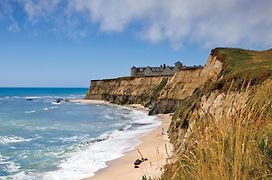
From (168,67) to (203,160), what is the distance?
378 feet

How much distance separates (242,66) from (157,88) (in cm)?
4808

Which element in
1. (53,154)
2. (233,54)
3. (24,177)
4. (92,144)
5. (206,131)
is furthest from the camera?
(233,54)

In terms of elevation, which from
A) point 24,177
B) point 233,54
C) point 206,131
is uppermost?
point 233,54

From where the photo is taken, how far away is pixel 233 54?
3656 cm

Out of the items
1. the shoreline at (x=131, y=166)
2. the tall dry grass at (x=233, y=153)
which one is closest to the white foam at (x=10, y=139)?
the shoreline at (x=131, y=166)

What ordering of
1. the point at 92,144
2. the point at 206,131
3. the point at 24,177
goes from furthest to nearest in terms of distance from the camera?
the point at 92,144, the point at 24,177, the point at 206,131

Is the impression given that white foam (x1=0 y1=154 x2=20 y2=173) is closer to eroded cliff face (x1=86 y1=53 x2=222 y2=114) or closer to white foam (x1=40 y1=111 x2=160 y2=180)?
white foam (x1=40 y1=111 x2=160 y2=180)

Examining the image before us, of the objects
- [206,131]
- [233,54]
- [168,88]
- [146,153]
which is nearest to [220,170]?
[206,131]

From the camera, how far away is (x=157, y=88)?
7412 centimetres

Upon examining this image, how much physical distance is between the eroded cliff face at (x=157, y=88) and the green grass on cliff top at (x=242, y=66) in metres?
1.44

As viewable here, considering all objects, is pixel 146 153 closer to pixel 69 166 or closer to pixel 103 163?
pixel 103 163

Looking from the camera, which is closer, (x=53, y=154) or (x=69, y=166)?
(x=69, y=166)

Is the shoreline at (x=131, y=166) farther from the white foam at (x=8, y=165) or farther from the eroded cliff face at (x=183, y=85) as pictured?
the eroded cliff face at (x=183, y=85)

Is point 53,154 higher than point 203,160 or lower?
lower
